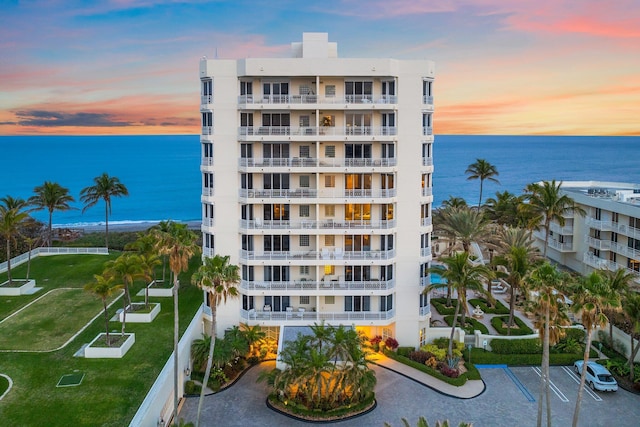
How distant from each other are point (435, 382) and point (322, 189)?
54.6ft

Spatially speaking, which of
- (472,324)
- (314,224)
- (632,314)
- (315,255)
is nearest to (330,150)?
(314,224)

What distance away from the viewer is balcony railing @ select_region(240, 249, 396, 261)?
4316cm

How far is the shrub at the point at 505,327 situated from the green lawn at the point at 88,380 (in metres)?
25.8

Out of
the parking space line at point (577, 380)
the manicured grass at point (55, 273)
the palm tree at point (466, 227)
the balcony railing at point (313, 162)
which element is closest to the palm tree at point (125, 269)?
the balcony railing at point (313, 162)

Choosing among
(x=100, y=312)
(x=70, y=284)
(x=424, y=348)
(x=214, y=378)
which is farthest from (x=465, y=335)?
(x=70, y=284)

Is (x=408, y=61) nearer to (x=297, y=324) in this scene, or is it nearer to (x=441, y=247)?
(x=297, y=324)

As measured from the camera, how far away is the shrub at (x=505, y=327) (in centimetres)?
4549

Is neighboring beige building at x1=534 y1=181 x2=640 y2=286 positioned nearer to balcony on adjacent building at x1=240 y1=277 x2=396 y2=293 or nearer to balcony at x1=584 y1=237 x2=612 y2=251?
balcony at x1=584 y1=237 x2=612 y2=251

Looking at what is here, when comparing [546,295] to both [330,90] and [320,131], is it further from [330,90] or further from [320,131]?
[330,90]

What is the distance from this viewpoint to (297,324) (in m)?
43.2

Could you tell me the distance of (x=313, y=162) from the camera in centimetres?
4291

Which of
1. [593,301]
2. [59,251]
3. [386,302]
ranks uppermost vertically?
[593,301]

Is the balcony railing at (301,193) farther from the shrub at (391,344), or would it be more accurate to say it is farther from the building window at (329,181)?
the shrub at (391,344)

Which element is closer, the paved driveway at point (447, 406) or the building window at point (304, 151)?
the paved driveway at point (447, 406)
